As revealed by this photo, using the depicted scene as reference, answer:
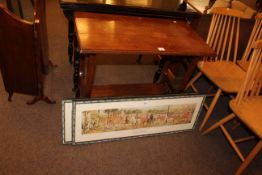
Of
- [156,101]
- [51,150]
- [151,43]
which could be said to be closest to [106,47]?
[151,43]

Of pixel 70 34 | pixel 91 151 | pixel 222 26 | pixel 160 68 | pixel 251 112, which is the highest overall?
pixel 222 26

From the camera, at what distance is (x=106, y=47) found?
4.46ft

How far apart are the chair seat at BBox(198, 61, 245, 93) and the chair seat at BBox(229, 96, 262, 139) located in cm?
14

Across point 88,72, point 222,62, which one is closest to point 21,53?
point 88,72

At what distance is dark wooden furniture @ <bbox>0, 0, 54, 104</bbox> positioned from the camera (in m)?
1.50

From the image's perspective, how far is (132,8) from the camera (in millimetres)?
1727

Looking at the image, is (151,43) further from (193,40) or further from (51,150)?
(51,150)

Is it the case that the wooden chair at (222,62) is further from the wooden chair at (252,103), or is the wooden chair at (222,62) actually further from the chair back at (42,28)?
the chair back at (42,28)

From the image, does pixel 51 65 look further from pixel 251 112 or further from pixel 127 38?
pixel 251 112

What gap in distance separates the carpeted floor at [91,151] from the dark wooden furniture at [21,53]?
0.20m

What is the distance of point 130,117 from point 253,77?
2.96 ft

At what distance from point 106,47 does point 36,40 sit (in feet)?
1.74

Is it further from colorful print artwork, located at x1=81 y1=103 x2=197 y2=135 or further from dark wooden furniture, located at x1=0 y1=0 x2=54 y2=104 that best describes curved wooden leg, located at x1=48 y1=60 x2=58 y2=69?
colorful print artwork, located at x1=81 y1=103 x2=197 y2=135

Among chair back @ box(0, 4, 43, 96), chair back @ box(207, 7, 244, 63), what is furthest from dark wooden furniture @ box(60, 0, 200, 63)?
chair back @ box(0, 4, 43, 96)
